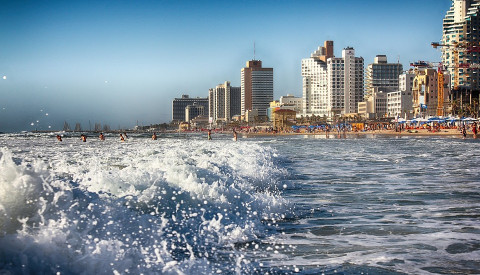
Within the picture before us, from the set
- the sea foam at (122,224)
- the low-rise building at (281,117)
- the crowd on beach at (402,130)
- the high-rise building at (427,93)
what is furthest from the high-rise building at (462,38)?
the sea foam at (122,224)

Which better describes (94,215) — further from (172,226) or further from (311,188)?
(311,188)

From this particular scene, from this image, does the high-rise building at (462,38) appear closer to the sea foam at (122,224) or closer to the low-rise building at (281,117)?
the low-rise building at (281,117)

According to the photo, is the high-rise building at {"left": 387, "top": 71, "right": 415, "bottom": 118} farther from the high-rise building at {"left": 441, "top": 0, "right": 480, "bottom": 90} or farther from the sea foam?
the sea foam

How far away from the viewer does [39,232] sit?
16.8ft

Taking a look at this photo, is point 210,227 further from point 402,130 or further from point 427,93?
point 427,93

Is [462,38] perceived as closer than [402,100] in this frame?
No

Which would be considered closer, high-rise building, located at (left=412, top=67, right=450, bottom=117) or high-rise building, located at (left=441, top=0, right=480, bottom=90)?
high-rise building, located at (left=412, top=67, right=450, bottom=117)

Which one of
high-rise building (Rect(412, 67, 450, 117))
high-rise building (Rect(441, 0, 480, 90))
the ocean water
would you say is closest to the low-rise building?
high-rise building (Rect(412, 67, 450, 117))

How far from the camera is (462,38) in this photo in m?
180

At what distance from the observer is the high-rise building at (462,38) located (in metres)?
179

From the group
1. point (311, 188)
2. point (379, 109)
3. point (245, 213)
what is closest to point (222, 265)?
point (245, 213)

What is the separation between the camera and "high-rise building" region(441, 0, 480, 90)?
179 meters

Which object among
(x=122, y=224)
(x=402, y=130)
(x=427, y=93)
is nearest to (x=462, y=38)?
(x=427, y=93)

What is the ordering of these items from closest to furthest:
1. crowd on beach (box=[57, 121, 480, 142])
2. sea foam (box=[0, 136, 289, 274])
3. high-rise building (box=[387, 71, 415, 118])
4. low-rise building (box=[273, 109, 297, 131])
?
sea foam (box=[0, 136, 289, 274]) < crowd on beach (box=[57, 121, 480, 142]) < low-rise building (box=[273, 109, 297, 131]) < high-rise building (box=[387, 71, 415, 118])
